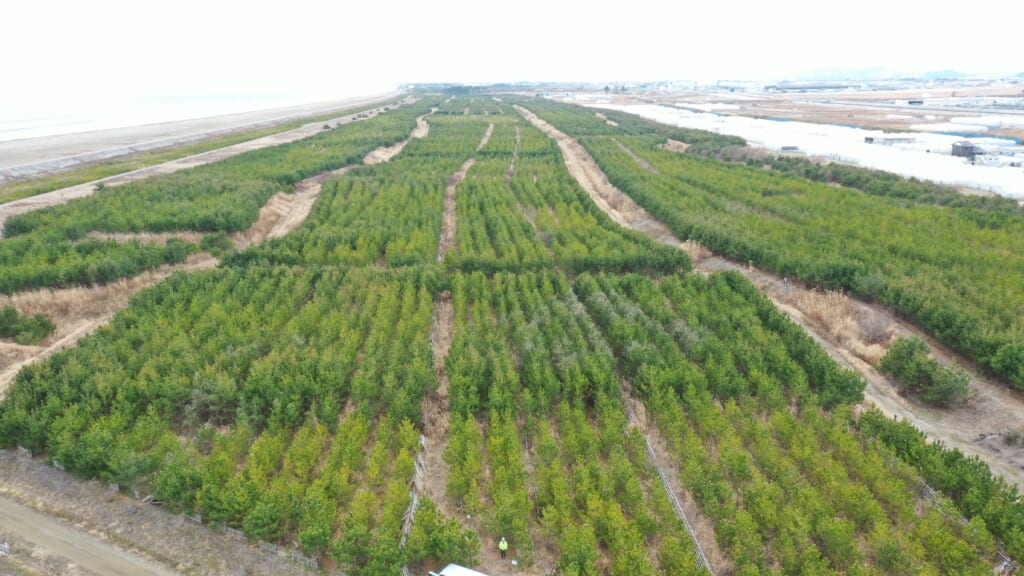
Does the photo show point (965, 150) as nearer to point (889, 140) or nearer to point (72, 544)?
point (889, 140)

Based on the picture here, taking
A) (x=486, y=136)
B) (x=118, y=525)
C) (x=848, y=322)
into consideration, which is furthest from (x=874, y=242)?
(x=486, y=136)

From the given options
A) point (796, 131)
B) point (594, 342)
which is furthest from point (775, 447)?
point (796, 131)

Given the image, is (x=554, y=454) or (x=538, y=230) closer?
(x=554, y=454)

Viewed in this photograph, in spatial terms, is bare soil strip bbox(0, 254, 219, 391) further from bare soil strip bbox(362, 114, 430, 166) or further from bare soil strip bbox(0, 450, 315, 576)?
bare soil strip bbox(362, 114, 430, 166)

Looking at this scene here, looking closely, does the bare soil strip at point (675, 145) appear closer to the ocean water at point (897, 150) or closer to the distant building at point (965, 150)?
the ocean water at point (897, 150)

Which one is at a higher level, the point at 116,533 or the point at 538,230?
the point at 538,230

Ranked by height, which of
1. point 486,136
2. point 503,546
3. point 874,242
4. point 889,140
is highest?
point 486,136

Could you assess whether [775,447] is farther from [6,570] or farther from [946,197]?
[946,197]

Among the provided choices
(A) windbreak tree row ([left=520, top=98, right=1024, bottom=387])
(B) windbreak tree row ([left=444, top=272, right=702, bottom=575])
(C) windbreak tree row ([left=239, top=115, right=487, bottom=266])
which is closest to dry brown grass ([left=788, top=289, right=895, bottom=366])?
(A) windbreak tree row ([left=520, top=98, right=1024, bottom=387])
